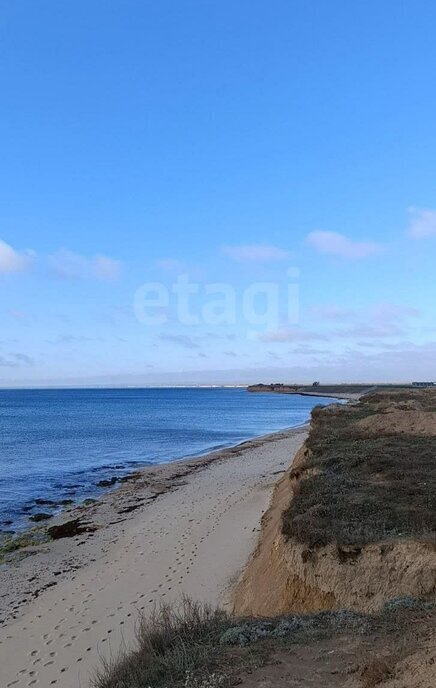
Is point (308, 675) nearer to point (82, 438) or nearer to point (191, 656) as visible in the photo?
point (191, 656)

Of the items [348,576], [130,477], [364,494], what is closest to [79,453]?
[130,477]

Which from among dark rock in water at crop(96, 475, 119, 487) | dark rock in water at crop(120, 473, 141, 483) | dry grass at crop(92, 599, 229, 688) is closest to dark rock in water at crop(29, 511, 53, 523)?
dark rock in water at crop(96, 475, 119, 487)

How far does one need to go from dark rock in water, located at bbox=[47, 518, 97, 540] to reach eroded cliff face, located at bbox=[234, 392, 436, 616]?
1121 cm

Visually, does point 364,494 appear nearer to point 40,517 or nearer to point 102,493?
point 40,517

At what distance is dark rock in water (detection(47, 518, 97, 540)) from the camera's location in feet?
65.1

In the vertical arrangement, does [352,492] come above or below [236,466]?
above

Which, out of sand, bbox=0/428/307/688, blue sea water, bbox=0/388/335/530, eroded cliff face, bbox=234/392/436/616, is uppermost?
eroded cliff face, bbox=234/392/436/616

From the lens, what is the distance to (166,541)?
17.4 meters

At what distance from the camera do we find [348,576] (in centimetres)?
905

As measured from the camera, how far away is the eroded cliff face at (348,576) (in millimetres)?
8641

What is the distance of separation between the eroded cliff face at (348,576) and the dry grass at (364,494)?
0.23m

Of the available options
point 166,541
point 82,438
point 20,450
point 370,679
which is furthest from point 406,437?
point 82,438

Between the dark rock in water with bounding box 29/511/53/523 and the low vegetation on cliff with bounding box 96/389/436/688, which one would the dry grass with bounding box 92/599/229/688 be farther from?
the dark rock in water with bounding box 29/511/53/523

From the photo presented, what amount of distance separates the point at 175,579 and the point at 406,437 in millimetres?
13327
